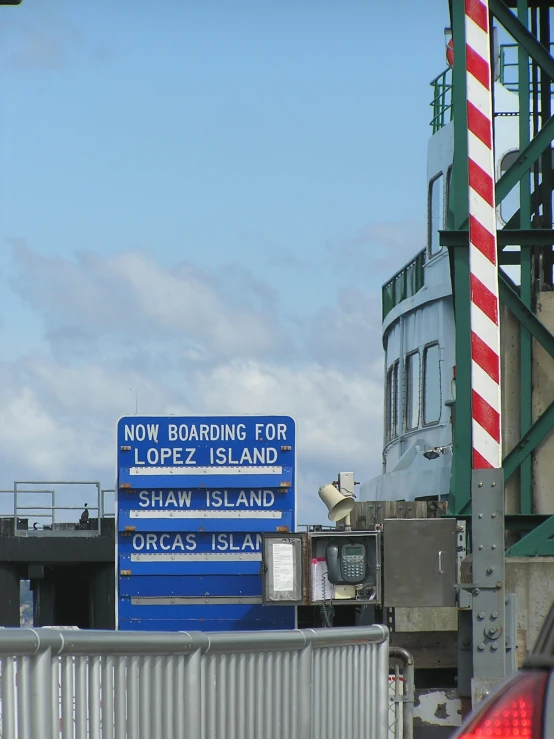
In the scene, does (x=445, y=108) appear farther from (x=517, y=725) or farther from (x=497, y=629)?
(x=517, y=725)

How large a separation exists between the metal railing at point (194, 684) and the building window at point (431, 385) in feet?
62.7

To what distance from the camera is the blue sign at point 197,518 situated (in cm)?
1278

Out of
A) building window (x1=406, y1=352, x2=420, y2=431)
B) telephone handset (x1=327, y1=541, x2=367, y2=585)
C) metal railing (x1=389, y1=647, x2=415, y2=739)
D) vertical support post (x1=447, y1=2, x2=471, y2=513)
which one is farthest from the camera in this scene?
building window (x1=406, y1=352, x2=420, y2=431)

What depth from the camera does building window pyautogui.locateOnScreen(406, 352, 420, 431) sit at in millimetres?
28578

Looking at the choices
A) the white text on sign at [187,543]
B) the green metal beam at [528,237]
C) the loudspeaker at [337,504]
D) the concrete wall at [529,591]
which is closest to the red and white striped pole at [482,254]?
the concrete wall at [529,591]

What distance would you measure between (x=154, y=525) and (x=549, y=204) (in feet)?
16.6

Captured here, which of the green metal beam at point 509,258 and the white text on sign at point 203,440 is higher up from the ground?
the green metal beam at point 509,258

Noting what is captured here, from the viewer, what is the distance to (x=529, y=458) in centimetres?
1211

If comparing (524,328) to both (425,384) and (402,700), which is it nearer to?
(402,700)

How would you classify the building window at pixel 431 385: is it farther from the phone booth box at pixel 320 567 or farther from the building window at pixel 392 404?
the phone booth box at pixel 320 567

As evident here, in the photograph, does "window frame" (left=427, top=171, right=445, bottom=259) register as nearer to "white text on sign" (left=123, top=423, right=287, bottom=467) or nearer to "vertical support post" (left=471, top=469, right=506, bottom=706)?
"white text on sign" (left=123, top=423, right=287, bottom=467)

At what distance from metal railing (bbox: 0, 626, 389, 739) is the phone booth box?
3.22 meters

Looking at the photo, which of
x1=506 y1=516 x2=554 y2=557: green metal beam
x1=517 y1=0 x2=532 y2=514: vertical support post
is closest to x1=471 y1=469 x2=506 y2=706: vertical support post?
x1=506 y1=516 x2=554 y2=557: green metal beam

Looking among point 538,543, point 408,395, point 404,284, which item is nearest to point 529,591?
point 538,543
